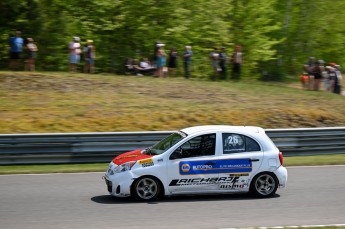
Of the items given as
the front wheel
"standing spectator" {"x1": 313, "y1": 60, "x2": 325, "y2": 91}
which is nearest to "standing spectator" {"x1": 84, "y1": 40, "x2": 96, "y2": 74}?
"standing spectator" {"x1": 313, "y1": 60, "x2": 325, "y2": 91}

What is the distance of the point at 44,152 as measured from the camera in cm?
1705

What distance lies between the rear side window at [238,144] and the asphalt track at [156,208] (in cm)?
98

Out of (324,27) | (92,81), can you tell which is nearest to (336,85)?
(324,27)

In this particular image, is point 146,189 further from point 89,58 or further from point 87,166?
point 89,58

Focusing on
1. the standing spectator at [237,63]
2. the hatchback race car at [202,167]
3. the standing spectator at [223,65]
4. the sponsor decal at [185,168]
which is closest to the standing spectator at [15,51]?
the standing spectator at [223,65]

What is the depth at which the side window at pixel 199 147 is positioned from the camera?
12281mm

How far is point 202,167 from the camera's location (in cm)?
1221

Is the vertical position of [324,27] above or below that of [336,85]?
above

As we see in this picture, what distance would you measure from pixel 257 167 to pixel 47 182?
493 cm

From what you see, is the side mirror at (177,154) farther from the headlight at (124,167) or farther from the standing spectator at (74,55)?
the standing spectator at (74,55)

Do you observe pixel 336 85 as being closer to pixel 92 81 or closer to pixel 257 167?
pixel 92 81

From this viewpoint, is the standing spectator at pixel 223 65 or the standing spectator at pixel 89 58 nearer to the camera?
the standing spectator at pixel 89 58

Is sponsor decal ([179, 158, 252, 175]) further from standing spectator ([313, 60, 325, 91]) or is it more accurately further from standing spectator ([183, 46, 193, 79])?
standing spectator ([313, 60, 325, 91])

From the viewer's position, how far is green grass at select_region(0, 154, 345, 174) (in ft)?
52.8
